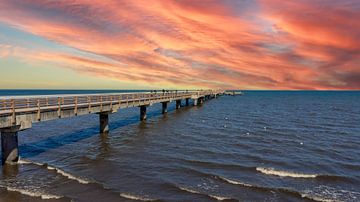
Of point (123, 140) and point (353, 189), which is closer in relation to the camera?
point (353, 189)

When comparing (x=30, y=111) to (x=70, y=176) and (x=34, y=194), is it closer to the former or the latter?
(x=70, y=176)

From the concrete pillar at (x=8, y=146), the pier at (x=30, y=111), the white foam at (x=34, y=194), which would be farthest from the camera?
the concrete pillar at (x=8, y=146)

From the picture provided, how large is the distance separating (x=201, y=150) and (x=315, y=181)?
30.5 ft

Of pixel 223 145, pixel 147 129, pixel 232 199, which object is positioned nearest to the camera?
pixel 232 199

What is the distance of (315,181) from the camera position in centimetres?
1730

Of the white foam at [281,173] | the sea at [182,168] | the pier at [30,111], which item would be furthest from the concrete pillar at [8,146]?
the white foam at [281,173]

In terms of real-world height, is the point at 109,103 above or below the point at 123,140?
above

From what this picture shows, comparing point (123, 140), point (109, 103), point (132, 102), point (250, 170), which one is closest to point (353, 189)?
point (250, 170)

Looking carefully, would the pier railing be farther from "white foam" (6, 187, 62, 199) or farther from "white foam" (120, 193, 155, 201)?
"white foam" (120, 193, 155, 201)

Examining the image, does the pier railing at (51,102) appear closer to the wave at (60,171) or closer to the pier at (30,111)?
the pier at (30,111)

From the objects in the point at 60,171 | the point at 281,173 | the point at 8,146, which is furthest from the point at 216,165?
the point at 8,146

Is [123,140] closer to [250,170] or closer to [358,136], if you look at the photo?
[250,170]

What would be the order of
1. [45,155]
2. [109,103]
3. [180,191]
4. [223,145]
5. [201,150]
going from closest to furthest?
[180,191] < [45,155] < [201,150] < [223,145] < [109,103]

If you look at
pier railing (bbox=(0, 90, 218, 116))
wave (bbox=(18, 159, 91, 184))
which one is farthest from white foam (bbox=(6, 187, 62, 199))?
pier railing (bbox=(0, 90, 218, 116))
